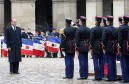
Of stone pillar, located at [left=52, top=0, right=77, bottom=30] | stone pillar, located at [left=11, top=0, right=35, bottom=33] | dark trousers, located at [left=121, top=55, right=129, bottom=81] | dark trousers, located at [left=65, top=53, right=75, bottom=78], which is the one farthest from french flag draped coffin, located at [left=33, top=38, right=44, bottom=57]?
dark trousers, located at [left=121, top=55, right=129, bottom=81]

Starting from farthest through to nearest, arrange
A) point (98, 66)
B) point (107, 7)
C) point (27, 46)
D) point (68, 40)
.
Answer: point (107, 7), point (27, 46), point (68, 40), point (98, 66)

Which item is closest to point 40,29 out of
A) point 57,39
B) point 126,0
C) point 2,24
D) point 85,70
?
point 2,24

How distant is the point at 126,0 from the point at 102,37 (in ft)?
80.4

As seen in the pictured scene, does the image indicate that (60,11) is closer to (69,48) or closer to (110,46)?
(69,48)

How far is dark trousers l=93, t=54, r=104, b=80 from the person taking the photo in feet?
67.4

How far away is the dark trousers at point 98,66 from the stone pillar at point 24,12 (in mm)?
24765

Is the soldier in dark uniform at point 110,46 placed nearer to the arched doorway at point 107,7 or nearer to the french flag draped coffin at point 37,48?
the french flag draped coffin at point 37,48

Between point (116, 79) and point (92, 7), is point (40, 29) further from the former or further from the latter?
point (116, 79)

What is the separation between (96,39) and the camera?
67.8ft

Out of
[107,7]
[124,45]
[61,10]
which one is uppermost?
[107,7]

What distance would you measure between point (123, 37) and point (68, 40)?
96.2 inches

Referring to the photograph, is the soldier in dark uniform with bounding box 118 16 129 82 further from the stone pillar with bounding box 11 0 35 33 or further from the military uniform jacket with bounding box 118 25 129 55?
the stone pillar with bounding box 11 0 35 33

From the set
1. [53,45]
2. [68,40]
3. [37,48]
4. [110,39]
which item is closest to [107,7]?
[53,45]

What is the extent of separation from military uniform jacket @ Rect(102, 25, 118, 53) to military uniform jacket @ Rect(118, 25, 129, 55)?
1.64ft
